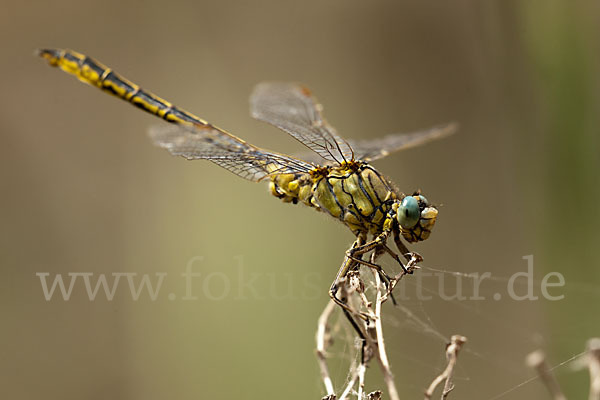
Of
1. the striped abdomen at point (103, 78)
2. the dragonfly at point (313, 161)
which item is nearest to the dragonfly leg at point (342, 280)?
the dragonfly at point (313, 161)

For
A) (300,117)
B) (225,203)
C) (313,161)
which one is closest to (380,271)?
(313,161)

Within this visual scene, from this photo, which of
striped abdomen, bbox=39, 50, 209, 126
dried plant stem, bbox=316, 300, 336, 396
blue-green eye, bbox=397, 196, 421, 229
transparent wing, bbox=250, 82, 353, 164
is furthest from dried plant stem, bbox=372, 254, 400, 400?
striped abdomen, bbox=39, 50, 209, 126

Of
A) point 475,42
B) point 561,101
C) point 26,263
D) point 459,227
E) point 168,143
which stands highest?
point 475,42

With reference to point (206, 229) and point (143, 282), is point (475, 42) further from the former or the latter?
point (143, 282)

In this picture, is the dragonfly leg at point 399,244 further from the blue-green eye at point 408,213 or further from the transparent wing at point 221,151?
the transparent wing at point 221,151

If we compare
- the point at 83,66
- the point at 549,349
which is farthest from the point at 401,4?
the point at 549,349

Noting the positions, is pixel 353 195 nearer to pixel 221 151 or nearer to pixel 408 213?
pixel 408 213
